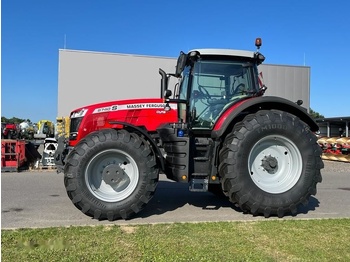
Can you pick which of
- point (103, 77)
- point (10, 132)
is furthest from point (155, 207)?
point (103, 77)

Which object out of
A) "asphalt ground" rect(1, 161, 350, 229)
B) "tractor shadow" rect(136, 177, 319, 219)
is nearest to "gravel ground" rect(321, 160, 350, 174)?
"asphalt ground" rect(1, 161, 350, 229)

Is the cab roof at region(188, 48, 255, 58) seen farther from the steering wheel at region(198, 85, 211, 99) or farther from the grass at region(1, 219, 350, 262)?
the grass at region(1, 219, 350, 262)

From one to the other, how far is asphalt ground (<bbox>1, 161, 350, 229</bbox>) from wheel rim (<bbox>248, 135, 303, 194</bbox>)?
1.80 ft

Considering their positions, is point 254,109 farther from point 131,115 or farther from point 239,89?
point 131,115

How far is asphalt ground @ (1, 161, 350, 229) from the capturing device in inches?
223

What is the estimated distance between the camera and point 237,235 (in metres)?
4.84

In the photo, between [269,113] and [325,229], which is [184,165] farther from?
[325,229]

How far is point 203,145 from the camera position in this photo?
6.22m

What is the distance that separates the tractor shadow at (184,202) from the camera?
21.3 ft

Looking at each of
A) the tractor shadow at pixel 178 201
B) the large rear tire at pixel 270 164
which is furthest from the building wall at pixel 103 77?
the large rear tire at pixel 270 164

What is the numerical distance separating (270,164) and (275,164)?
92 mm

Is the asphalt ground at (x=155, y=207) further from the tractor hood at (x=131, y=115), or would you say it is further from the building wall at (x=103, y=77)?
the building wall at (x=103, y=77)

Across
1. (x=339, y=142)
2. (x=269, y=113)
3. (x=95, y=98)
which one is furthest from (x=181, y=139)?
(x=339, y=142)

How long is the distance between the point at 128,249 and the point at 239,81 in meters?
3.60
